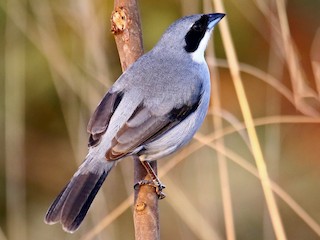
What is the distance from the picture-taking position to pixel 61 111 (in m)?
5.01

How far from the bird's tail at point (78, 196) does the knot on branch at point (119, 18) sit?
484 millimetres

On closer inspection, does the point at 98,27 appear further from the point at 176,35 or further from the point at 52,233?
the point at 52,233

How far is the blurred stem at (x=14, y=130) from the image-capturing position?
4203mm

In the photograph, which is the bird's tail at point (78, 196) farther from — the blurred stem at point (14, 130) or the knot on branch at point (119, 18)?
the blurred stem at point (14, 130)

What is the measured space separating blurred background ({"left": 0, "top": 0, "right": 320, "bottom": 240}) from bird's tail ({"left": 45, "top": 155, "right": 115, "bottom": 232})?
0.66 ft

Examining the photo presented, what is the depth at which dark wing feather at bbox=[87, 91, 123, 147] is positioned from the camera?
3.39 m

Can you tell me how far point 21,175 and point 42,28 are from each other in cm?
87

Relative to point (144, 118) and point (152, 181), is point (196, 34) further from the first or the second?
point (152, 181)

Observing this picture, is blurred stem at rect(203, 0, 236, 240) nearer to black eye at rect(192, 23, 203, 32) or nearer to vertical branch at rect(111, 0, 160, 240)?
black eye at rect(192, 23, 203, 32)

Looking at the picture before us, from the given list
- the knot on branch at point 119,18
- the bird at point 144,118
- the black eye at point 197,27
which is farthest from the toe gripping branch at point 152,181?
the black eye at point 197,27

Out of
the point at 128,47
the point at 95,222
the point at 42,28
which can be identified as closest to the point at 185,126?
the point at 128,47

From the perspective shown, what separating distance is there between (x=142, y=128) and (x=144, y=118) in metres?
0.04

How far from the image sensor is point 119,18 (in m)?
3.34

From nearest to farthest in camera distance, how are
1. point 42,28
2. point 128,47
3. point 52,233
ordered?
point 128,47
point 42,28
point 52,233
